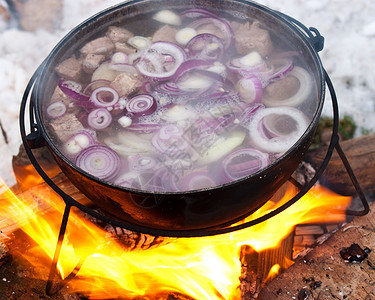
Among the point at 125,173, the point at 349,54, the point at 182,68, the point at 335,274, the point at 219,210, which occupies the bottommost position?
the point at 335,274

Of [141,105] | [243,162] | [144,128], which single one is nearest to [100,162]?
[144,128]

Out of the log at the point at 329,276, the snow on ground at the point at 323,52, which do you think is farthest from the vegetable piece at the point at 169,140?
the snow on ground at the point at 323,52

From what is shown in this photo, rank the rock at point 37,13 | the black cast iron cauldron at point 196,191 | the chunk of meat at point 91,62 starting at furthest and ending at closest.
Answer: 1. the rock at point 37,13
2. the chunk of meat at point 91,62
3. the black cast iron cauldron at point 196,191

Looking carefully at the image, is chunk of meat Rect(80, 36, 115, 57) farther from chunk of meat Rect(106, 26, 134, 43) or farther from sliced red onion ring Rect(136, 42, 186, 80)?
sliced red onion ring Rect(136, 42, 186, 80)

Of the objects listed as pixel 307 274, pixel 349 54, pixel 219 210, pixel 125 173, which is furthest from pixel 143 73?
pixel 349 54

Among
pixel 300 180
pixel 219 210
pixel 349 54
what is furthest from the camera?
pixel 349 54

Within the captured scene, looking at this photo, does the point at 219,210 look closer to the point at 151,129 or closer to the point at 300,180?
the point at 151,129

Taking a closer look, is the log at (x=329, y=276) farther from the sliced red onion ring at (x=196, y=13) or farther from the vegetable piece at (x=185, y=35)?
the sliced red onion ring at (x=196, y=13)
